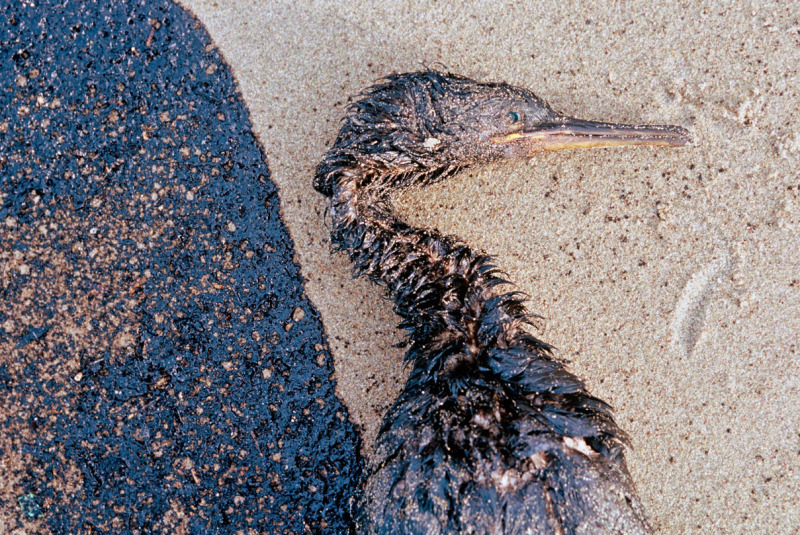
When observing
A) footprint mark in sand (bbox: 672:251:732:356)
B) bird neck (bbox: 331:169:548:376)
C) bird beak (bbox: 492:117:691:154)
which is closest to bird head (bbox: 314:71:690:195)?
bird beak (bbox: 492:117:691:154)

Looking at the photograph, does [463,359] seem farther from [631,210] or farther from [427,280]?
[631,210]

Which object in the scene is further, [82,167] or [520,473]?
[82,167]

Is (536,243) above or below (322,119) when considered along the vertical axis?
below

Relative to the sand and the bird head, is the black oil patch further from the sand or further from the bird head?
the bird head

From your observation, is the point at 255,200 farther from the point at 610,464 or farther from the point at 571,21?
the point at 610,464

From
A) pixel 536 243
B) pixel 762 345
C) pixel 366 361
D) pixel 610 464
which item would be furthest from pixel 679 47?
pixel 366 361

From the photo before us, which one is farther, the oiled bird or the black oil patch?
the black oil patch
